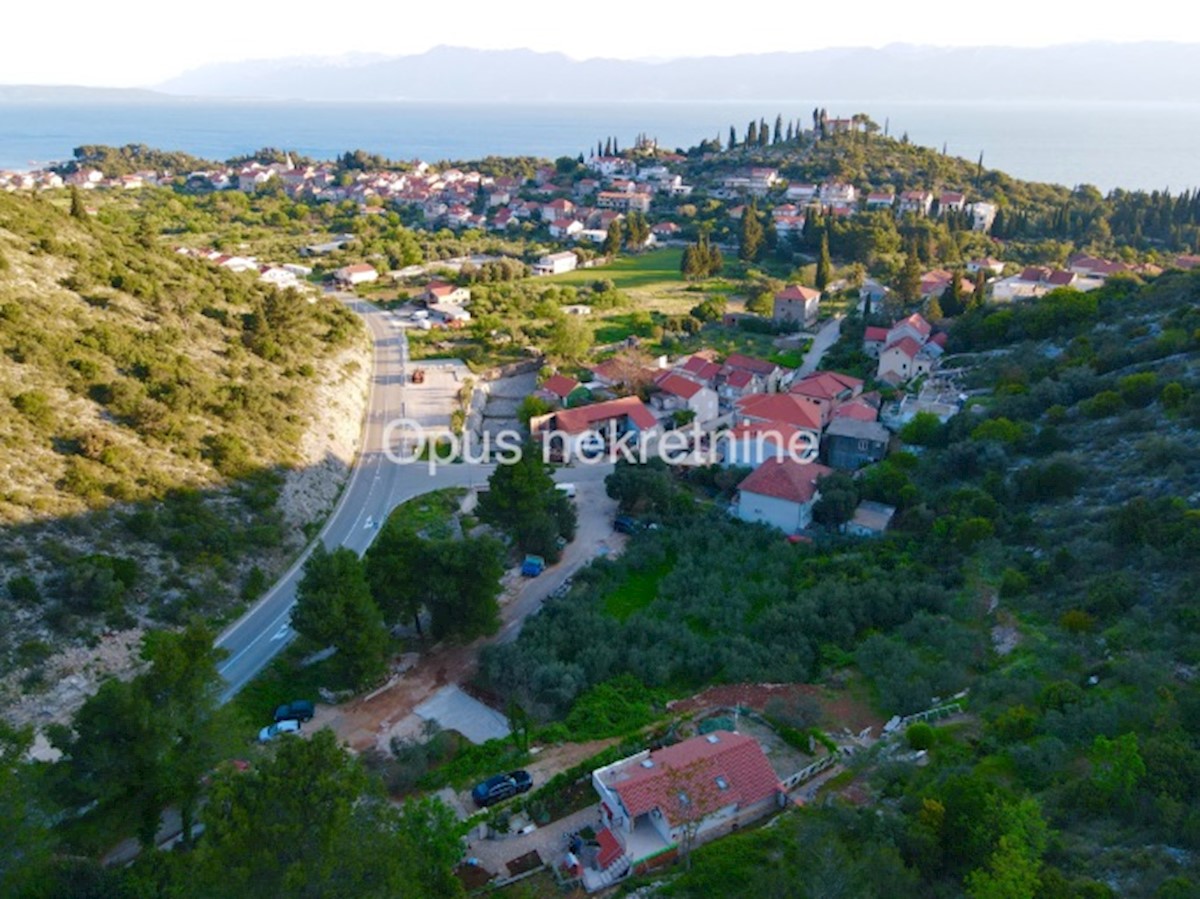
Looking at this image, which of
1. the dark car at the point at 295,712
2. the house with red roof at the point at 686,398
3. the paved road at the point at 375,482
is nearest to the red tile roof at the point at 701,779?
the dark car at the point at 295,712

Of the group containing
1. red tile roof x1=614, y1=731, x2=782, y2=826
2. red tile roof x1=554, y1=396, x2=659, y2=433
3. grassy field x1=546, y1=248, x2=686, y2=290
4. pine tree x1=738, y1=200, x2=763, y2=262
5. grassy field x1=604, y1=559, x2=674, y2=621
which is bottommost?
grassy field x1=604, y1=559, x2=674, y2=621

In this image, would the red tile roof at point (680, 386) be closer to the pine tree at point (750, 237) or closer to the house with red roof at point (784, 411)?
the house with red roof at point (784, 411)

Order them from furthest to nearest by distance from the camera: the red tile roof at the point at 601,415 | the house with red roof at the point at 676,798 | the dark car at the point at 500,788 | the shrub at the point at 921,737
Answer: the red tile roof at the point at 601,415 < the dark car at the point at 500,788 < the shrub at the point at 921,737 < the house with red roof at the point at 676,798

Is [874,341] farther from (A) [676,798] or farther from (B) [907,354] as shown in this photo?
(A) [676,798]

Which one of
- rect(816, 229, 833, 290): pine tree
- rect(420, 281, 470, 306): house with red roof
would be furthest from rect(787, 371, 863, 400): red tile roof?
rect(420, 281, 470, 306): house with red roof

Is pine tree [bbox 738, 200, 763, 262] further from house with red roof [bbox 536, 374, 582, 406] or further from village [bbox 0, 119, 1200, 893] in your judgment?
house with red roof [bbox 536, 374, 582, 406]

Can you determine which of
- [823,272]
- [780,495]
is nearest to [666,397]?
[780,495]

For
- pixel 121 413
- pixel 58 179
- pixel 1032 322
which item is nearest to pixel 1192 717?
pixel 121 413
